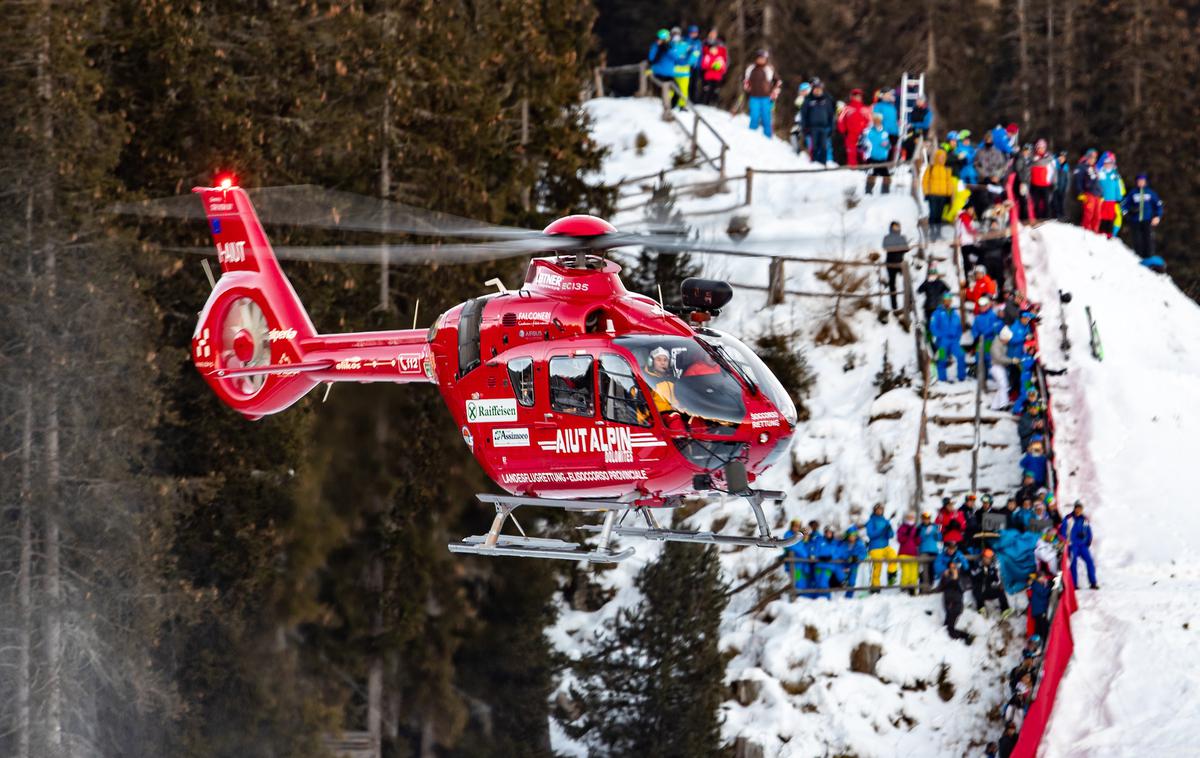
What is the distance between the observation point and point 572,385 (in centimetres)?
1759

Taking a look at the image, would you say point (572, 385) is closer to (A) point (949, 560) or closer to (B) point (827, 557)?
(A) point (949, 560)

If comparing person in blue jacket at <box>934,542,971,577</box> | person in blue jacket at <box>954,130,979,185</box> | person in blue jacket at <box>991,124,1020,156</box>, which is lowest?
person in blue jacket at <box>934,542,971,577</box>

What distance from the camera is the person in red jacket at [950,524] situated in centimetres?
2611

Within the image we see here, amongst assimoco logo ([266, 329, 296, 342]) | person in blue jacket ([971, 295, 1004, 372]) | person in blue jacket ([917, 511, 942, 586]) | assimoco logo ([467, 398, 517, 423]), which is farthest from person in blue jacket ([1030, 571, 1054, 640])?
assimoco logo ([266, 329, 296, 342])

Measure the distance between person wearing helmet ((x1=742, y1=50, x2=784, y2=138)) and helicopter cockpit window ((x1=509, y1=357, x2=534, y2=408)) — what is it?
844 inches

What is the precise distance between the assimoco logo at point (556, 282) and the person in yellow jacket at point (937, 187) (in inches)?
593

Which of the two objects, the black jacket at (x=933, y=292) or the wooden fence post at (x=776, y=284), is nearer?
the black jacket at (x=933, y=292)

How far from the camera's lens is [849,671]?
1049 inches

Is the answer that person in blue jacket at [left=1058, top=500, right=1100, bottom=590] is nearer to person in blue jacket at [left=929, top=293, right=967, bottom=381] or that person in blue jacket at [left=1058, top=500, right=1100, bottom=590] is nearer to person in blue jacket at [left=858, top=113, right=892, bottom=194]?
person in blue jacket at [left=929, top=293, right=967, bottom=381]

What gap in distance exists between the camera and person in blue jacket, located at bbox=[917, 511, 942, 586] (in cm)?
2655

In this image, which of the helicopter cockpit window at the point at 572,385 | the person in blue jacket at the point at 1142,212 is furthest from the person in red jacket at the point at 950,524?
the person in blue jacket at the point at 1142,212

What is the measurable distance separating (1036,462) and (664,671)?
568 cm

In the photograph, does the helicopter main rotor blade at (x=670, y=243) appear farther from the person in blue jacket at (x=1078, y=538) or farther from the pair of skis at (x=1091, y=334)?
the pair of skis at (x=1091, y=334)

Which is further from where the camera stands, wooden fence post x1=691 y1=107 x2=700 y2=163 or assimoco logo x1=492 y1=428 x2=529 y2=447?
wooden fence post x1=691 y1=107 x2=700 y2=163
